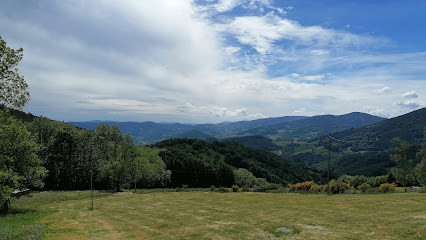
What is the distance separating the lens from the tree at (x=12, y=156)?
26.9 meters

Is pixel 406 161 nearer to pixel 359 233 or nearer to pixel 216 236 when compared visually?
pixel 359 233

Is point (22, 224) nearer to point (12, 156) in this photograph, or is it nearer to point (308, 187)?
point (12, 156)

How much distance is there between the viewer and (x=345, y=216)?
1019 inches

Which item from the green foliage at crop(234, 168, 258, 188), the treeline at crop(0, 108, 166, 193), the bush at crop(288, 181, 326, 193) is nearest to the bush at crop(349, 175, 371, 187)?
the bush at crop(288, 181, 326, 193)

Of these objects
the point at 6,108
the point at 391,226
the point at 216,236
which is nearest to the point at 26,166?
the point at 6,108

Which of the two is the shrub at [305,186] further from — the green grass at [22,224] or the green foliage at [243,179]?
the green foliage at [243,179]

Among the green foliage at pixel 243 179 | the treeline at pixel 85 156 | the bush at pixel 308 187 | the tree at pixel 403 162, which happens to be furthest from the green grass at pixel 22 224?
the green foliage at pixel 243 179

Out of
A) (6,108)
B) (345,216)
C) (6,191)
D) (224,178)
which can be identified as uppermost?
(6,108)

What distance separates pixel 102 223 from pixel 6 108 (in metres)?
16.5

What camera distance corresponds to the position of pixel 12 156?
2948 centimetres

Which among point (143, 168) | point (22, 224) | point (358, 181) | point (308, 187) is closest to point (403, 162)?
point (358, 181)

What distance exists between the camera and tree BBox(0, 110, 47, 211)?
88.4 ft

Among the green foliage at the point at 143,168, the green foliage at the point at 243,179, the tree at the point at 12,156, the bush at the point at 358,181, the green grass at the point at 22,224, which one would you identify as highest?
the tree at the point at 12,156

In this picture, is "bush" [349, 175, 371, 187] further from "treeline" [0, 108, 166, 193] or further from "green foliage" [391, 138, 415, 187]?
"treeline" [0, 108, 166, 193]
